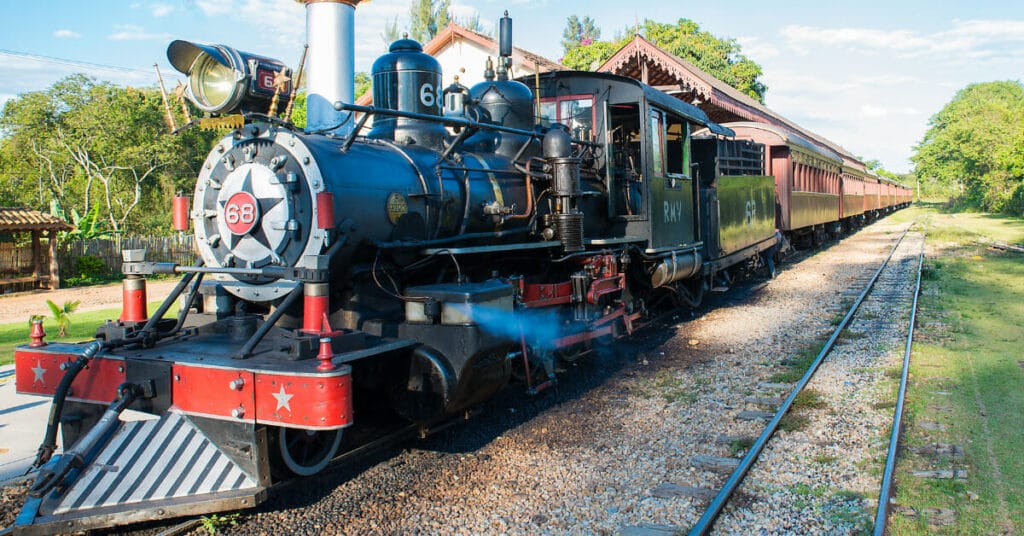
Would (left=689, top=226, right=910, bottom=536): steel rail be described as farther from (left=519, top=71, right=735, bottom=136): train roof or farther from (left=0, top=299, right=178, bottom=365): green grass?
(left=0, top=299, right=178, bottom=365): green grass

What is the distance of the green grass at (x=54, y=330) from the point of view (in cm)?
917

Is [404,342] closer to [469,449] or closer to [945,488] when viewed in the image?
[469,449]

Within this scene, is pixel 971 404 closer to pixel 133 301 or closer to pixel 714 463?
pixel 714 463

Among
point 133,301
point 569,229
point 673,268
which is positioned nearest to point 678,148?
point 673,268

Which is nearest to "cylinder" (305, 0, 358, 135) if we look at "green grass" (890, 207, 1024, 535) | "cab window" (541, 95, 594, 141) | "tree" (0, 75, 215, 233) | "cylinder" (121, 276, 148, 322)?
"cab window" (541, 95, 594, 141)

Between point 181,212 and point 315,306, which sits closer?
point 315,306

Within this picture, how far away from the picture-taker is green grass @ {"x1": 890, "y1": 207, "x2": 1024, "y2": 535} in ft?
12.7

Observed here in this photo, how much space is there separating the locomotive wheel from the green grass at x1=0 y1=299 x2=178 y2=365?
561 cm

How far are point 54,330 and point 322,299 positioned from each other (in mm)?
8643

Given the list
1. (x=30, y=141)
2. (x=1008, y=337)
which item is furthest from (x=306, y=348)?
(x=30, y=141)

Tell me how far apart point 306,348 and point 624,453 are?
2.28m

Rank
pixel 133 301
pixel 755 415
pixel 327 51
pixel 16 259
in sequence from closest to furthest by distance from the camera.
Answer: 1. pixel 133 301
2. pixel 755 415
3. pixel 327 51
4. pixel 16 259

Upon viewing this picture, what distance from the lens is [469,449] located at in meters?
4.88

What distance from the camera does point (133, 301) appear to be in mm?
4305
